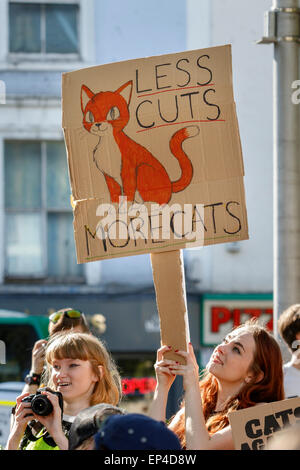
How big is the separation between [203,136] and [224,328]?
728 cm

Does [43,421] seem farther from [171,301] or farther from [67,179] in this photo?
[67,179]

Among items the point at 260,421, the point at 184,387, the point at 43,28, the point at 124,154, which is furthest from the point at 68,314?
the point at 43,28

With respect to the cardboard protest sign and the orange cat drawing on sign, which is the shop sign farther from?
the cardboard protest sign

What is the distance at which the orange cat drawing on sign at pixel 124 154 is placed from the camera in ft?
11.9

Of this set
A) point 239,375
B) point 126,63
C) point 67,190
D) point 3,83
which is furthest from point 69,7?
point 239,375

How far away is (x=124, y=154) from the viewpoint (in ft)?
12.1

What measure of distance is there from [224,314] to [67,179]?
2.42 m

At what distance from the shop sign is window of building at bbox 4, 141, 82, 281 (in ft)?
5.23

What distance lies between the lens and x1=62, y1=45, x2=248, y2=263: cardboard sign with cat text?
11.8 ft

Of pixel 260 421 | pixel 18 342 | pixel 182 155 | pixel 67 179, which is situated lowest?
pixel 18 342

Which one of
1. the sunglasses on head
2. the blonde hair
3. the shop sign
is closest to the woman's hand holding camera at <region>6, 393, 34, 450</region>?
the blonde hair

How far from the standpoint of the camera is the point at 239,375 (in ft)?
11.2

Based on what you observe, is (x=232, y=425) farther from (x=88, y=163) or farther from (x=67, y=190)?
(x=67, y=190)

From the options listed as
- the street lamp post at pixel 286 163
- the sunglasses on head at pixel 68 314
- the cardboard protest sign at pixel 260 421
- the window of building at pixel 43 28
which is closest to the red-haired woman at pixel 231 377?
the cardboard protest sign at pixel 260 421
